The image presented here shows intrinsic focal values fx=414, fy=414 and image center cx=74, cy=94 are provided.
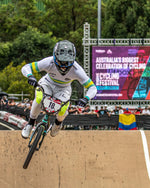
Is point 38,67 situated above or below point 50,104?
above

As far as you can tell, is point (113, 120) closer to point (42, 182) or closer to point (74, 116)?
point (74, 116)

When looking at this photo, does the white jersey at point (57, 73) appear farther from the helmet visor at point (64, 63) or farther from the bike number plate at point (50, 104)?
the bike number plate at point (50, 104)

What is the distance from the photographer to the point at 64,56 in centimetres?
744

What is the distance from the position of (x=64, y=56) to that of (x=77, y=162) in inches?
97.9

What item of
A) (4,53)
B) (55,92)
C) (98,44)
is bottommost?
(4,53)

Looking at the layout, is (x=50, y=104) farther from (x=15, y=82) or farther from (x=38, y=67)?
(x=15, y=82)

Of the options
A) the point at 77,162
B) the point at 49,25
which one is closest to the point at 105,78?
the point at 77,162

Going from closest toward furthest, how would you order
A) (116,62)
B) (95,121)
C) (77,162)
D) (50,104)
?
1. (50,104)
2. (77,162)
3. (95,121)
4. (116,62)

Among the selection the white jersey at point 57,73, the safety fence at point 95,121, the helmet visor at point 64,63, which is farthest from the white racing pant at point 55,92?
the safety fence at point 95,121

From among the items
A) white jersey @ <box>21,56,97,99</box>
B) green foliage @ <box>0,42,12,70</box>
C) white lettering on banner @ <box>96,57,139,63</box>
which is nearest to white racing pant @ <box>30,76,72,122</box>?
white jersey @ <box>21,56,97,99</box>

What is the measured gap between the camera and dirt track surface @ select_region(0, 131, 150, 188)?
823cm

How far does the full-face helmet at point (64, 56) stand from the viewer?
24.4ft

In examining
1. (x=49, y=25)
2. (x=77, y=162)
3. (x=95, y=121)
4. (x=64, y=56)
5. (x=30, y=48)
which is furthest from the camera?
(x=49, y=25)

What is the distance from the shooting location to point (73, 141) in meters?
9.33
